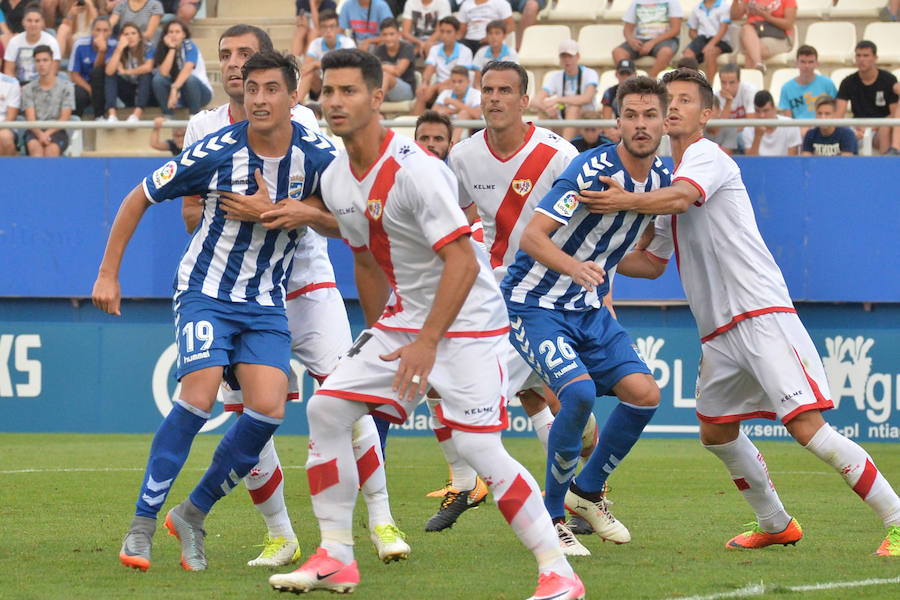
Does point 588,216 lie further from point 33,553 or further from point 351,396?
point 33,553

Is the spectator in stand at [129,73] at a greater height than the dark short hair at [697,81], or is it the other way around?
the dark short hair at [697,81]

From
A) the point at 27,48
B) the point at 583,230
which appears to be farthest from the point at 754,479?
the point at 27,48

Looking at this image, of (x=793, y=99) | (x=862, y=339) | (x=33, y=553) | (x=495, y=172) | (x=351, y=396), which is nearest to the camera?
(x=351, y=396)

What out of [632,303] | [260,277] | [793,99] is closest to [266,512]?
[260,277]

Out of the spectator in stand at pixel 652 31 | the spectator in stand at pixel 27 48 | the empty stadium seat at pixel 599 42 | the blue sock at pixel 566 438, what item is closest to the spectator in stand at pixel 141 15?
the spectator in stand at pixel 27 48

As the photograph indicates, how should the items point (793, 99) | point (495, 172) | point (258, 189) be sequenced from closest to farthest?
point (258, 189)
point (495, 172)
point (793, 99)

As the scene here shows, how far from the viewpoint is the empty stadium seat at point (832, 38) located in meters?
16.2

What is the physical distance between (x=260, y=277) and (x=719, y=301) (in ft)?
7.61

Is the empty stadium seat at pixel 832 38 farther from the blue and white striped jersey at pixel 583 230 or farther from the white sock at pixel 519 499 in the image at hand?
the white sock at pixel 519 499

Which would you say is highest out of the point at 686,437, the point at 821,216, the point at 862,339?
the point at 821,216

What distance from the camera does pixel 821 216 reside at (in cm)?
1310

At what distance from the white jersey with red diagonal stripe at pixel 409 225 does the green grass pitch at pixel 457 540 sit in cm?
116

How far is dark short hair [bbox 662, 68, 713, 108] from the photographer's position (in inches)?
267

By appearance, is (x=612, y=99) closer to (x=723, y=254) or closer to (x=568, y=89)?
(x=568, y=89)
